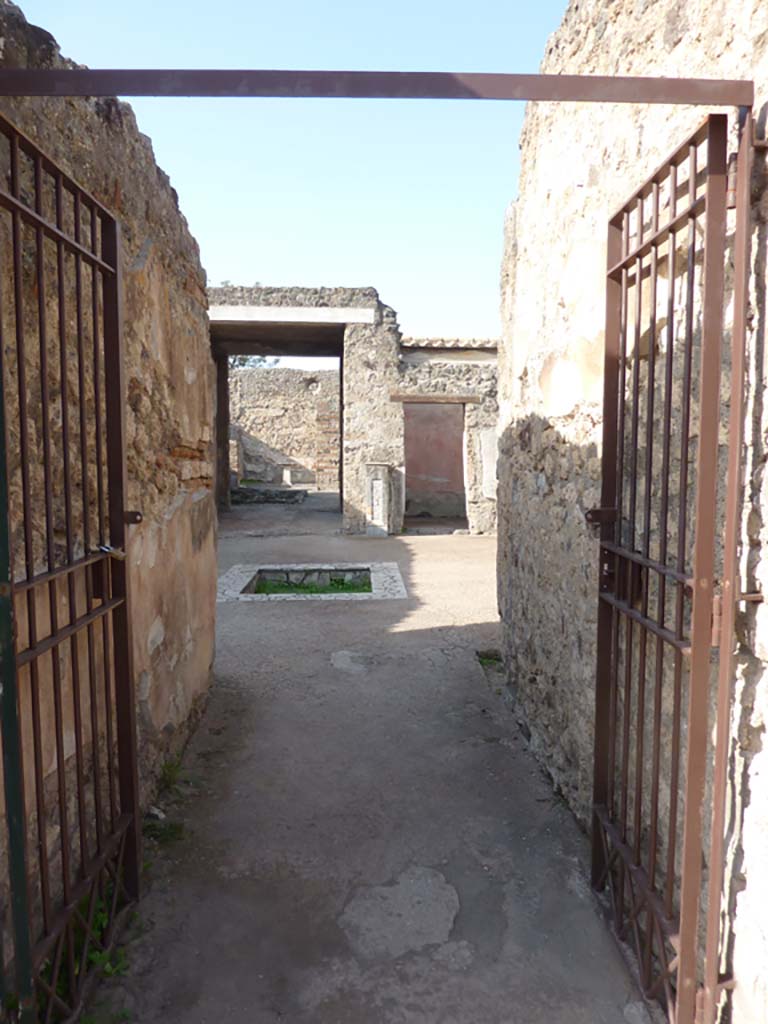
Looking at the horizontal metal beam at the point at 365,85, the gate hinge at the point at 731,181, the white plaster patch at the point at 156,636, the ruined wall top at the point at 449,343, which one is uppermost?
the ruined wall top at the point at 449,343

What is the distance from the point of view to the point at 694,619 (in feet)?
5.50

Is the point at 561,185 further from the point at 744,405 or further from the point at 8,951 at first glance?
the point at 8,951

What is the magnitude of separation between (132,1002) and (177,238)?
3.03m

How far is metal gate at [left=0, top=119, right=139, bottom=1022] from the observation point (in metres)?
1.67

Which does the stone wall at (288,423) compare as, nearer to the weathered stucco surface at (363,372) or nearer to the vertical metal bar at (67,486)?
the weathered stucco surface at (363,372)

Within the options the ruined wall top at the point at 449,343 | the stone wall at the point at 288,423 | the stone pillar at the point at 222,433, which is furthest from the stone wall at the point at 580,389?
the stone wall at the point at 288,423

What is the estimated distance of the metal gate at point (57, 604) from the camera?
167cm

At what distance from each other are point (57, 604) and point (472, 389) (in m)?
10.9

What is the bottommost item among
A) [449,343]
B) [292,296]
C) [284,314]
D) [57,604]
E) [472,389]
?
[57,604]

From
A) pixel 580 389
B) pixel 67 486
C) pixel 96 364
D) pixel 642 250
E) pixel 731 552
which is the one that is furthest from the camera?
pixel 580 389

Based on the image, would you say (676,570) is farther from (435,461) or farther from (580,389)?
(435,461)

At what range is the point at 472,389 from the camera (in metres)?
12.4

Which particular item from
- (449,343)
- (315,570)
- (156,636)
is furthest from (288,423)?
(156,636)

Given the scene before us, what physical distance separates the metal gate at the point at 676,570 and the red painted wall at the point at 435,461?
1334 centimetres
